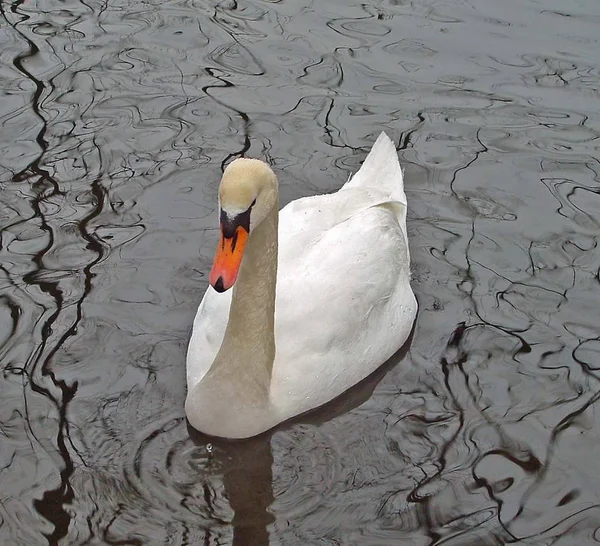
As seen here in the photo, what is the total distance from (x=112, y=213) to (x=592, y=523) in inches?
151

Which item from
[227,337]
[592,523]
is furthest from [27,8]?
[592,523]

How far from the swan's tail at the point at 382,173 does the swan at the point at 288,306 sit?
0.54 metres

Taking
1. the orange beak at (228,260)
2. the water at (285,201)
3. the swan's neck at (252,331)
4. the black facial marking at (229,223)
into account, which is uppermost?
the black facial marking at (229,223)

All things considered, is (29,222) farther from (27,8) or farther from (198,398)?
(27,8)

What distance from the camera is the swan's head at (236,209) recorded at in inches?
202

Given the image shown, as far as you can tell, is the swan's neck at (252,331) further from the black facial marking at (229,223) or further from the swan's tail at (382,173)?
the swan's tail at (382,173)

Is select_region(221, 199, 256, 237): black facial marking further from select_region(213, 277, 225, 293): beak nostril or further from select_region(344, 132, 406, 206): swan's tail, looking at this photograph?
select_region(344, 132, 406, 206): swan's tail

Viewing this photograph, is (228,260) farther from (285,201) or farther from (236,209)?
(285,201)

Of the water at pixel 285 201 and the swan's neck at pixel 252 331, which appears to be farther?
the swan's neck at pixel 252 331

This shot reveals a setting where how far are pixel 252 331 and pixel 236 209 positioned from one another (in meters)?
0.81

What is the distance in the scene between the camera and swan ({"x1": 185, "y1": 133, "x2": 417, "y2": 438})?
534 centimetres

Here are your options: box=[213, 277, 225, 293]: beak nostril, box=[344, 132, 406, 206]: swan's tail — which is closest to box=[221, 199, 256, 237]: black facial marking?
box=[213, 277, 225, 293]: beak nostril

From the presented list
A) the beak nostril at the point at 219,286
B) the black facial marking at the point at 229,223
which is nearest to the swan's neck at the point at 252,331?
the black facial marking at the point at 229,223

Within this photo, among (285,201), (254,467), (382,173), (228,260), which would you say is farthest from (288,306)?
(285,201)
